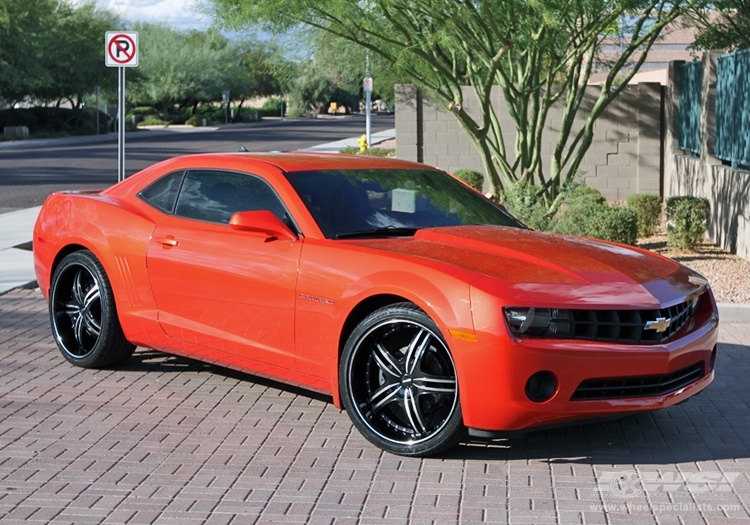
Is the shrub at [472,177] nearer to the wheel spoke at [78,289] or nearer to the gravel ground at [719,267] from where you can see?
the gravel ground at [719,267]

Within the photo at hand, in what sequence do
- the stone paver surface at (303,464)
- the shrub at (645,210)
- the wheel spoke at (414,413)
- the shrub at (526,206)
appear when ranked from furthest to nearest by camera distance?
the shrub at (645,210) → the shrub at (526,206) → the wheel spoke at (414,413) → the stone paver surface at (303,464)

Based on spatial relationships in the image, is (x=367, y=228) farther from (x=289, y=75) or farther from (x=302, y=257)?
(x=289, y=75)

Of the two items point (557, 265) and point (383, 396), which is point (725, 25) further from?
point (383, 396)

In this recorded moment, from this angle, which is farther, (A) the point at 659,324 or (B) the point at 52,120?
(B) the point at 52,120

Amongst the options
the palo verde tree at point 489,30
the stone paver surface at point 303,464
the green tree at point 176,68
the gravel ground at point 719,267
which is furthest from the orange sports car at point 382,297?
the green tree at point 176,68

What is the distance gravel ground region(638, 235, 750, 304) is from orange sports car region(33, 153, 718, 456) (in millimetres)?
4301

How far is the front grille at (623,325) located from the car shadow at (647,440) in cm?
56

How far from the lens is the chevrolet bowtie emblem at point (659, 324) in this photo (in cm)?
569

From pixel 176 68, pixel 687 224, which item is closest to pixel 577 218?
pixel 687 224

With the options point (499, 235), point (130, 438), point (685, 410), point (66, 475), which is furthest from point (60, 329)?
point (685, 410)

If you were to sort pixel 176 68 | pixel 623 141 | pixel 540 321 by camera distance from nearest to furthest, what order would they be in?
1. pixel 540 321
2. pixel 623 141
3. pixel 176 68

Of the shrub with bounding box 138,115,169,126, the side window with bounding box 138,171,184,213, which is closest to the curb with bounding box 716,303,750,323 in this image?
the side window with bounding box 138,171,184,213

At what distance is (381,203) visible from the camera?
6.80 meters

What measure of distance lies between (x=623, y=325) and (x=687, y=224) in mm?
8596
